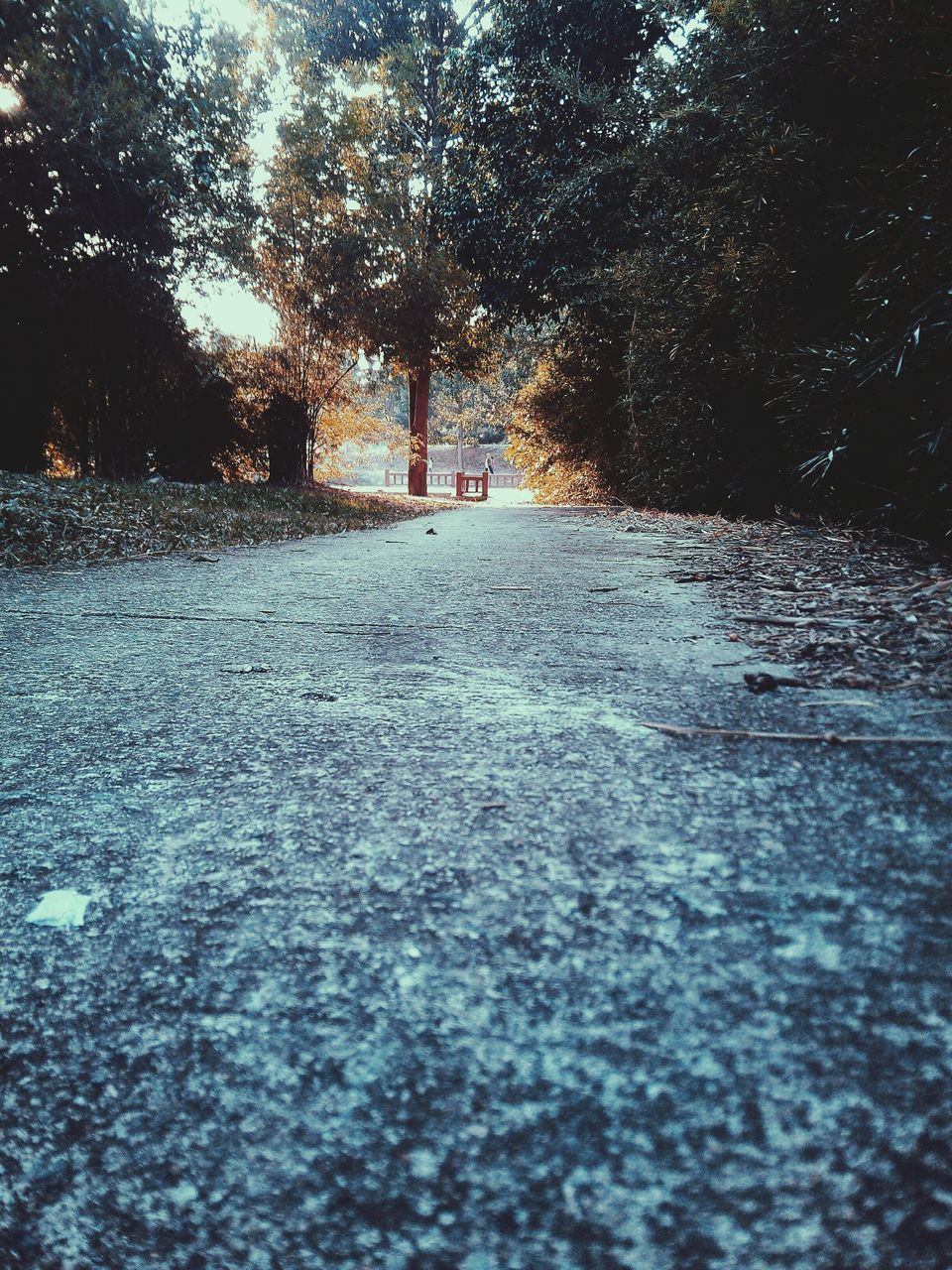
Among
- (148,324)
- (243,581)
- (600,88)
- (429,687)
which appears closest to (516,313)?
(600,88)

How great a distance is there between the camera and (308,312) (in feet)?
43.3

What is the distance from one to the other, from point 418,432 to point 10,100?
1013 centimetres

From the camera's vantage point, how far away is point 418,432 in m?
17.1

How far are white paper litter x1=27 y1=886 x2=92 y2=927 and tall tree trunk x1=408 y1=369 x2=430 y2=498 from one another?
648 inches

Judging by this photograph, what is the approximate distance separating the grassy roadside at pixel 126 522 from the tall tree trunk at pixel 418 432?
8.31 m

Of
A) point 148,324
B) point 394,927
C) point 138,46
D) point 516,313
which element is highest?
point 138,46

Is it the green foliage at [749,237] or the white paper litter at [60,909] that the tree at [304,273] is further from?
the white paper litter at [60,909]

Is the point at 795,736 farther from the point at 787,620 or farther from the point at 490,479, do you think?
the point at 490,479

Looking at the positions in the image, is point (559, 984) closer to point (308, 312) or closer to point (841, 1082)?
point (841, 1082)

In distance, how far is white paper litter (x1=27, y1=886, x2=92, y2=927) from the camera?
79 cm

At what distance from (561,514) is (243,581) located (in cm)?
717

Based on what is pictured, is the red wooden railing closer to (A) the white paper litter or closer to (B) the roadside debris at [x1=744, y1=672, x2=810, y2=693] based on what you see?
(B) the roadside debris at [x1=744, y1=672, x2=810, y2=693]

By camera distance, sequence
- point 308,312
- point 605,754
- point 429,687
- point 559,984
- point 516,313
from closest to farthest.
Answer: point 559,984 → point 605,754 → point 429,687 → point 516,313 → point 308,312

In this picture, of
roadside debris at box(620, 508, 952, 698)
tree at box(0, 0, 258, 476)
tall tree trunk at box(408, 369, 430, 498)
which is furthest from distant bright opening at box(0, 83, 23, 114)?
tall tree trunk at box(408, 369, 430, 498)
